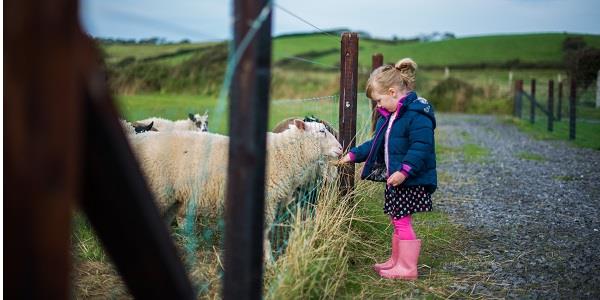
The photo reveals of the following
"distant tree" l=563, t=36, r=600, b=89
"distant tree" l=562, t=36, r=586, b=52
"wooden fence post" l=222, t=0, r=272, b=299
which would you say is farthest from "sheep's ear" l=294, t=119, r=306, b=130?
"distant tree" l=562, t=36, r=586, b=52

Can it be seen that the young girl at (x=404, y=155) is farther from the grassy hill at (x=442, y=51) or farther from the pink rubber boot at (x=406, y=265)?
the grassy hill at (x=442, y=51)

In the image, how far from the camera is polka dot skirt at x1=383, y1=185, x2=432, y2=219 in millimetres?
4414

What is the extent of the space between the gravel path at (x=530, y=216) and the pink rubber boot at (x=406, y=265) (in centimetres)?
42

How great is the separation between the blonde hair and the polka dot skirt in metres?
0.77

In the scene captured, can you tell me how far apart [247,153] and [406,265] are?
2775 millimetres

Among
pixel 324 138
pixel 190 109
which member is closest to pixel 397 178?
pixel 324 138

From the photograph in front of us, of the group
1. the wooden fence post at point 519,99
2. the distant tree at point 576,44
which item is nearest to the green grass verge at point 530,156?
the wooden fence post at point 519,99

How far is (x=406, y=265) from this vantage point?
4.42m

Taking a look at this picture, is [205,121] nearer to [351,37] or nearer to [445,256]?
[351,37]

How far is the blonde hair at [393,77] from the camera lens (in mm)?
4496

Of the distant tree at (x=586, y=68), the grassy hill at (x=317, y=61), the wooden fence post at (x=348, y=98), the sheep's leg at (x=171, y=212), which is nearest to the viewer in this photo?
the sheep's leg at (x=171, y=212)

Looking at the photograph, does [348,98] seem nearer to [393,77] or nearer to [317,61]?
[393,77]

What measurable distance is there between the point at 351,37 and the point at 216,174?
1.79 m

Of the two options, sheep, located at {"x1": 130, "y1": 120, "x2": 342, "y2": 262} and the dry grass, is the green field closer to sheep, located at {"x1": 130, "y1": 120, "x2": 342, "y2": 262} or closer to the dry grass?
sheep, located at {"x1": 130, "y1": 120, "x2": 342, "y2": 262}
